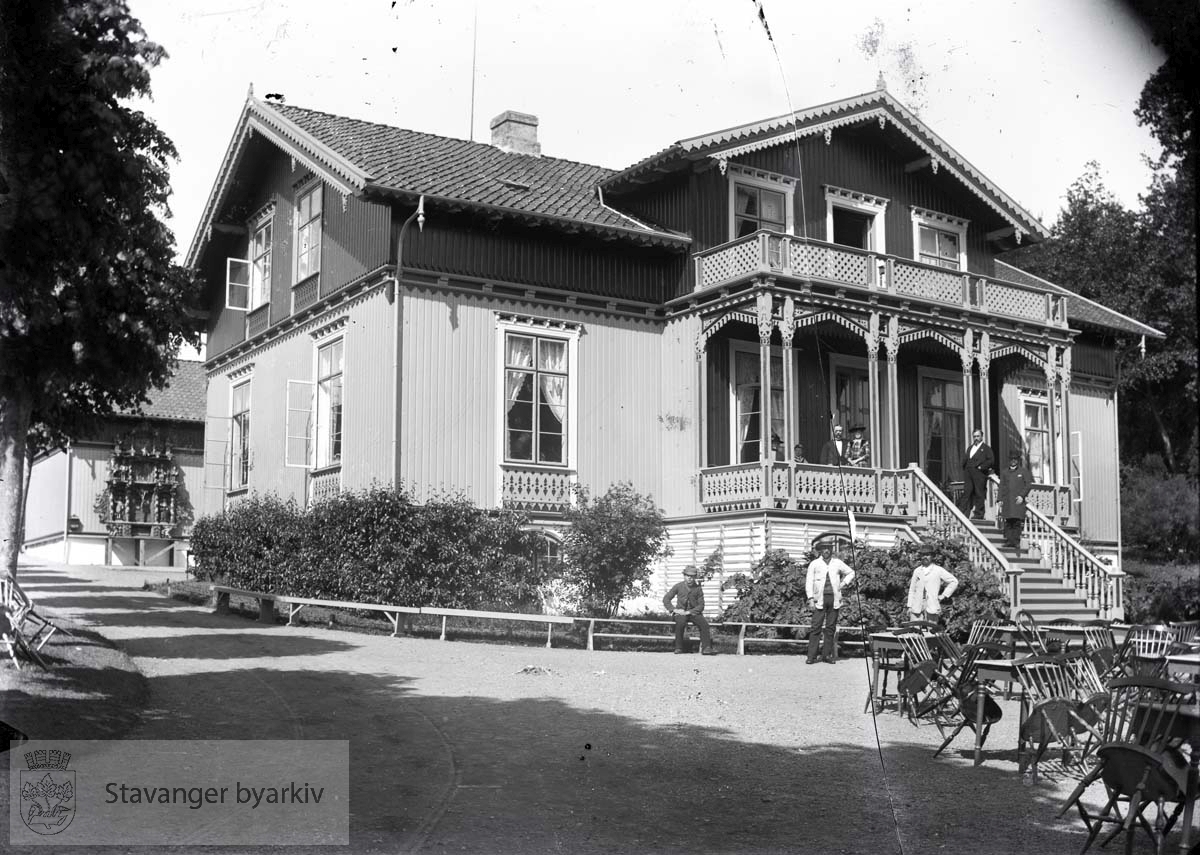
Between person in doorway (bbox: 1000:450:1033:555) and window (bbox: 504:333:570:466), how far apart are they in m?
7.74

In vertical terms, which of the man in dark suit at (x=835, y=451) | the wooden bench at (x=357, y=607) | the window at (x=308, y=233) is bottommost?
the wooden bench at (x=357, y=607)

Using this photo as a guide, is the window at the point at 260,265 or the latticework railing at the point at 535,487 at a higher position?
the window at the point at 260,265

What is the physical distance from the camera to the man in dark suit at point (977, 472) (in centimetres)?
2300

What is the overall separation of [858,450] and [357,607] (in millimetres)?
10482

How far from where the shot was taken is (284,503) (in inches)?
922

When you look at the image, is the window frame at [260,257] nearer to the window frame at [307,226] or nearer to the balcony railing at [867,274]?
the window frame at [307,226]

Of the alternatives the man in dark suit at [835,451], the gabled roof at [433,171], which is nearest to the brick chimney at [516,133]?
the gabled roof at [433,171]

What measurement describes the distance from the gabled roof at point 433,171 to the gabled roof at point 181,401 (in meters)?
14.6

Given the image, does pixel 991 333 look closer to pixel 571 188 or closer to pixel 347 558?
pixel 571 188

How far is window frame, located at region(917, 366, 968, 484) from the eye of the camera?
26266mm

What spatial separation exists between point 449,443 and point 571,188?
20.1 feet

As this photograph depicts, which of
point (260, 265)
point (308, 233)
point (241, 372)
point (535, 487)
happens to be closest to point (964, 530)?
point (535, 487)

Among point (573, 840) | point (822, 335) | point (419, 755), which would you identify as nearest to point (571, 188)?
point (822, 335)

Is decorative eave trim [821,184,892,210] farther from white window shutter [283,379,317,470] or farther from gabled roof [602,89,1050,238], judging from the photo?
white window shutter [283,379,317,470]
